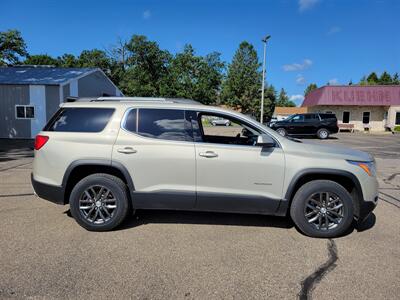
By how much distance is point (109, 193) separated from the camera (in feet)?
14.6

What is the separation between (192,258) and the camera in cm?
372

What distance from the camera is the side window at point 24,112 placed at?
18172 millimetres

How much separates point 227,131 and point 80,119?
8.05 feet

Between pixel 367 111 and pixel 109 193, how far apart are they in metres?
35.6

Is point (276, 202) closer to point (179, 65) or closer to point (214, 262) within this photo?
point (214, 262)

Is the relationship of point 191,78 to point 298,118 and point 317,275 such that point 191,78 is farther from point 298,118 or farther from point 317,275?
point 317,275

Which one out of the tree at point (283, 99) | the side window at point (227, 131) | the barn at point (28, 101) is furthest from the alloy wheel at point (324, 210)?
the tree at point (283, 99)

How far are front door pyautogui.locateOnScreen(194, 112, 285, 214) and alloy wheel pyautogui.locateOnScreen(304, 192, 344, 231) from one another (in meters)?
0.48

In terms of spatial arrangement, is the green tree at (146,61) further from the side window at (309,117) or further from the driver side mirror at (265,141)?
the driver side mirror at (265,141)

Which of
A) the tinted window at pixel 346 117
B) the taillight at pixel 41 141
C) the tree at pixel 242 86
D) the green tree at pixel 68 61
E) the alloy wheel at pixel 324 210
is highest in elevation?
the green tree at pixel 68 61

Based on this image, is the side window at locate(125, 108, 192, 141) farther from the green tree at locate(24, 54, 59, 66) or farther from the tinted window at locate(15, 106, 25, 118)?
the green tree at locate(24, 54, 59, 66)

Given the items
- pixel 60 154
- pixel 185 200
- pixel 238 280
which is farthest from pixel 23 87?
pixel 238 280

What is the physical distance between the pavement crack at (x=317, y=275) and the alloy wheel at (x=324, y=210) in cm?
40

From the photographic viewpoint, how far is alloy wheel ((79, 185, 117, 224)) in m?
4.44
